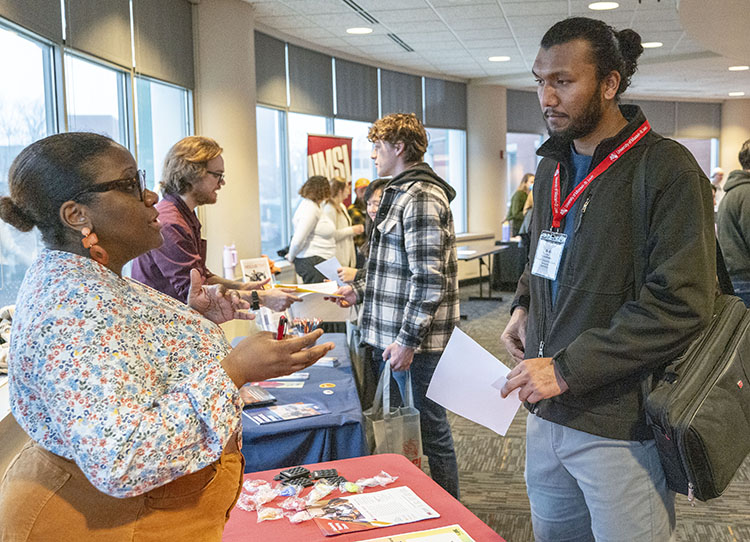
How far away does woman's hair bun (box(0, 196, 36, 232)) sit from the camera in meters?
1.18

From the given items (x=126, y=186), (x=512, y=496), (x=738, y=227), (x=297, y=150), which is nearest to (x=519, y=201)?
(x=297, y=150)

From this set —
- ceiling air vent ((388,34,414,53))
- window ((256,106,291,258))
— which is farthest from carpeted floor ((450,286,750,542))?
ceiling air vent ((388,34,414,53))

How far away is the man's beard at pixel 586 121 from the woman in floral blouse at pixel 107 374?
2.27 feet

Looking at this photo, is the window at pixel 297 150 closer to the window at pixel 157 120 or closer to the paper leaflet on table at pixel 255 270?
the window at pixel 157 120

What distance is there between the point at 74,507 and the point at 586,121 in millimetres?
1162

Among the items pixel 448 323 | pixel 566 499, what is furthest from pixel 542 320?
pixel 448 323

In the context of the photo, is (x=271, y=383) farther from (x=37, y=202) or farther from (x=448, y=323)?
(x=37, y=202)

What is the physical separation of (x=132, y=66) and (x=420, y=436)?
352 centimetres

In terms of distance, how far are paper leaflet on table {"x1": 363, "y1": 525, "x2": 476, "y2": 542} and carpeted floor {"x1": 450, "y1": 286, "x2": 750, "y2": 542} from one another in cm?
Result: 149

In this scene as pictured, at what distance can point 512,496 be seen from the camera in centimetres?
336

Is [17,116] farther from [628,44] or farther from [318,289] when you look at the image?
[628,44]

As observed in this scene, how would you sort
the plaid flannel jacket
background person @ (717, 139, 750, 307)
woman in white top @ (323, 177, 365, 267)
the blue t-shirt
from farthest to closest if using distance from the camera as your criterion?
woman in white top @ (323, 177, 365, 267) < background person @ (717, 139, 750, 307) < the plaid flannel jacket < the blue t-shirt

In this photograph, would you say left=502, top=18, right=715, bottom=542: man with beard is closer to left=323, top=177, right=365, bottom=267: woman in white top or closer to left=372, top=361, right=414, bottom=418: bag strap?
left=372, top=361, right=414, bottom=418: bag strap

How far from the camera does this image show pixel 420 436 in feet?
8.63
